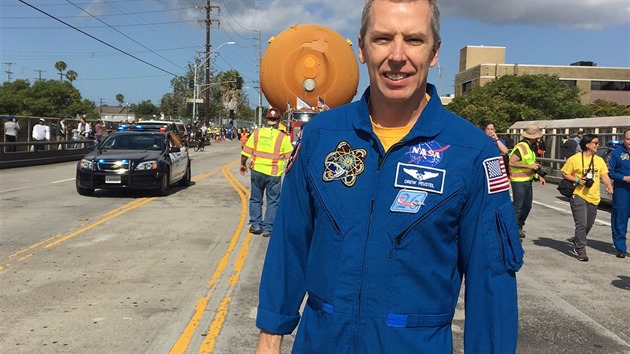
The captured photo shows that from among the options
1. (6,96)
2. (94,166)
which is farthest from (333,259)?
(6,96)

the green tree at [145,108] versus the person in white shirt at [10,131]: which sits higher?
the green tree at [145,108]

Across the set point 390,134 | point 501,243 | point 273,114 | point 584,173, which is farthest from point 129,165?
point 501,243

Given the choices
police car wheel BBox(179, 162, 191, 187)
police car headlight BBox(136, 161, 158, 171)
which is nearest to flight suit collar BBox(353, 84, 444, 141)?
police car headlight BBox(136, 161, 158, 171)

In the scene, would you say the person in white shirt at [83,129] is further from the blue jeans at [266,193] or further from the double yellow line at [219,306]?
the blue jeans at [266,193]

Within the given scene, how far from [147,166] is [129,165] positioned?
0.40 m

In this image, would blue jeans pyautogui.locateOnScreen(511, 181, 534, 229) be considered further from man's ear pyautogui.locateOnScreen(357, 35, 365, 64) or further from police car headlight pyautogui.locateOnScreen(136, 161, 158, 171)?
man's ear pyautogui.locateOnScreen(357, 35, 365, 64)

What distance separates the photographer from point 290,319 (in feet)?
6.60

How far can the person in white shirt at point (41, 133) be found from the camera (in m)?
24.2

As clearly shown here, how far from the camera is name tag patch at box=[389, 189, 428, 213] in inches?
70.2

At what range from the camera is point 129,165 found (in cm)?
1302

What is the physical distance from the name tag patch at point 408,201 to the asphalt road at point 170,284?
121 inches

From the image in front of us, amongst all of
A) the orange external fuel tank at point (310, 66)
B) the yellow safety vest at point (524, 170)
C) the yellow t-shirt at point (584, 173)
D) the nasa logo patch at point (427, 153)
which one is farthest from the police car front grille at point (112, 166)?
the nasa logo patch at point (427, 153)

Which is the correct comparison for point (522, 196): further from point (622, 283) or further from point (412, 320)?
point (412, 320)

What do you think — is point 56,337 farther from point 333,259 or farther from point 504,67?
point 504,67
